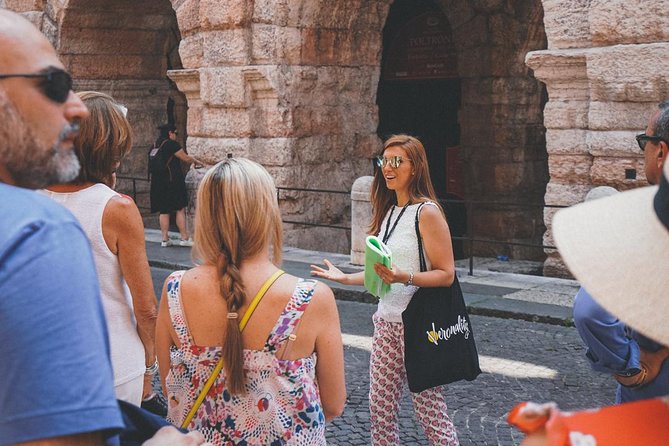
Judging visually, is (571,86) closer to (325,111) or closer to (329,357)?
(325,111)

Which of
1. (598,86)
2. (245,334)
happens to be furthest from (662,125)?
(598,86)

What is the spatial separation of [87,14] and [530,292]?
9.10 metres

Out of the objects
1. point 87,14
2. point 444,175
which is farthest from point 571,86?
point 87,14

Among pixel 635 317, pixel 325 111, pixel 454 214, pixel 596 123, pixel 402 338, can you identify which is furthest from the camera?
pixel 454 214

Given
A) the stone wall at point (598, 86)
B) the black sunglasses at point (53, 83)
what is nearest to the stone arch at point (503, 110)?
the stone wall at point (598, 86)

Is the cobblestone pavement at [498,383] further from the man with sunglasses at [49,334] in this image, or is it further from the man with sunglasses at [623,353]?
the man with sunglasses at [49,334]

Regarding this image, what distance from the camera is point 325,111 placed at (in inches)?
465

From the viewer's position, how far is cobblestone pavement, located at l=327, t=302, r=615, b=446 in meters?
5.12

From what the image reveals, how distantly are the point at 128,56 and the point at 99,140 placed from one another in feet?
41.0

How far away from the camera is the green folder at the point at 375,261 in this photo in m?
3.89

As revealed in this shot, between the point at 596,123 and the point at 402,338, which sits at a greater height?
the point at 596,123

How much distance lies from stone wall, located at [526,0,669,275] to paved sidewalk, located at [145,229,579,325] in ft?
1.43

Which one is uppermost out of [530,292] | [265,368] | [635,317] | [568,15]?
[568,15]

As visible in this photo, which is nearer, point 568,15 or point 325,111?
point 568,15
